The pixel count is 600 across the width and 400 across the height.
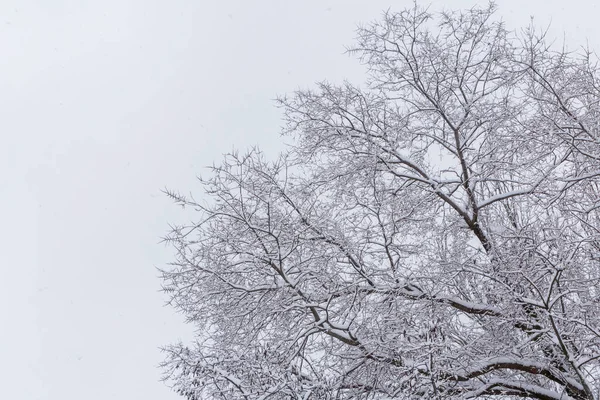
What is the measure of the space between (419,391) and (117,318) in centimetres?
13345

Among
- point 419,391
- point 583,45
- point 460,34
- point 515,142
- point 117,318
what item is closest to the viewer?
point 419,391

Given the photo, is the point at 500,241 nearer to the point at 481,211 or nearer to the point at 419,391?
the point at 481,211

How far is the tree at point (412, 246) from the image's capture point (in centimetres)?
702

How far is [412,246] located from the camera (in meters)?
8.05

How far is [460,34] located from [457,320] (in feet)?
10.7

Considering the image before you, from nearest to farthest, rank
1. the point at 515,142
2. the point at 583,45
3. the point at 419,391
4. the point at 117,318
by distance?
the point at 419,391, the point at 583,45, the point at 515,142, the point at 117,318

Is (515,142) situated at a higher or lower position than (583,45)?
lower

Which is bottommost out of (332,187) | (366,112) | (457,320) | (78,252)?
(457,320)

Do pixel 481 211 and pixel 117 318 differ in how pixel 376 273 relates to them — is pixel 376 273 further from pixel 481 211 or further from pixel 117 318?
pixel 117 318

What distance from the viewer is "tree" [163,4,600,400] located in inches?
276

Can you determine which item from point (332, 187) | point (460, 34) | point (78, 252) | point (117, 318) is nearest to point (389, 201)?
point (332, 187)

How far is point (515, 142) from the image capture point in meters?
8.00

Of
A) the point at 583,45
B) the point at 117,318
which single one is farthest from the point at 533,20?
the point at 117,318

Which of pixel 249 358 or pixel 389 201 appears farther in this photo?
Result: pixel 389 201
